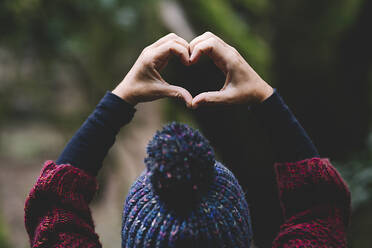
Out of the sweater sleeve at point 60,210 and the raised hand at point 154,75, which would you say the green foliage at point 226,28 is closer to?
the raised hand at point 154,75

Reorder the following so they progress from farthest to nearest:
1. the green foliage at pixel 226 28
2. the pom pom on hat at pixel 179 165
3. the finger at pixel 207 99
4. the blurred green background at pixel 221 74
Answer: the green foliage at pixel 226 28
the blurred green background at pixel 221 74
the finger at pixel 207 99
the pom pom on hat at pixel 179 165

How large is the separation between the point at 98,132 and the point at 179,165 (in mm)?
294

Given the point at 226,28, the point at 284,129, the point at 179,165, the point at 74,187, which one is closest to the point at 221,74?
the point at 226,28

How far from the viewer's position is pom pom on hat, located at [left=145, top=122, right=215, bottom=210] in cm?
62

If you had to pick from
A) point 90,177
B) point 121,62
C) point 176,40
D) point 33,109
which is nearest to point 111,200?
point 121,62

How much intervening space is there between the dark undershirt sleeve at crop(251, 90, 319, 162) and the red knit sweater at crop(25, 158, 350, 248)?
3 centimetres

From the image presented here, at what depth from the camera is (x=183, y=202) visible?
65 cm

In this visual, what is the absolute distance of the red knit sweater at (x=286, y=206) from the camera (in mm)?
769

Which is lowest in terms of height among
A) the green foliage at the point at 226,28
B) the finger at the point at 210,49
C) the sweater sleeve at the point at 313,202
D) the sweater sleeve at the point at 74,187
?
the sweater sleeve at the point at 313,202

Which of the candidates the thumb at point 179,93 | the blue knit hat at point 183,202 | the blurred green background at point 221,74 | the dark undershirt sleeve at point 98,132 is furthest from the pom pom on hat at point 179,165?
the blurred green background at point 221,74

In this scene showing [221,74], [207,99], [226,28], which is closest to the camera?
[207,99]

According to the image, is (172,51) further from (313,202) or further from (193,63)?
(313,202)

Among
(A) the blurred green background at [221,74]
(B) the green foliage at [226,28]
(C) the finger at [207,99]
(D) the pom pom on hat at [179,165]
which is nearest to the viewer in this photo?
(D) the pom pom on hat at [179,165]

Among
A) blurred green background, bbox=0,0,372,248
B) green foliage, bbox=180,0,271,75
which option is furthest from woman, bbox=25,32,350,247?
green foliage, bbox=180,0,271,75
